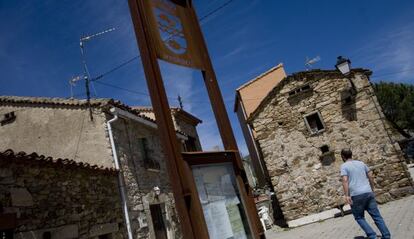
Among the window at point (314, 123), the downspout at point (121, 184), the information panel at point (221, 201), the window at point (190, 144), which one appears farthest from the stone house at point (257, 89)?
the information panel at point (221, 201)

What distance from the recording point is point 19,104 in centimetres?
1023

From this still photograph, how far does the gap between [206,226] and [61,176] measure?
15.7 ft

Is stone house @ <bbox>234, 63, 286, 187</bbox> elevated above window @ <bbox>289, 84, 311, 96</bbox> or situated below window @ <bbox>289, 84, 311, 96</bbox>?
Answer: above

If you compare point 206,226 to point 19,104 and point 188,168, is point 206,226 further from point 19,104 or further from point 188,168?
point 19,104

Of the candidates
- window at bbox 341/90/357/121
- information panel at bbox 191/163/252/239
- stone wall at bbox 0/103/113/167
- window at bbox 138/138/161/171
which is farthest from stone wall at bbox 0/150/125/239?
window at bbox 341/90/357/121

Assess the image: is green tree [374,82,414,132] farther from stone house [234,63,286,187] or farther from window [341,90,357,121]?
window [341,90,357,121]

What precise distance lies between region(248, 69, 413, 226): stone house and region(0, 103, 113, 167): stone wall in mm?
6843

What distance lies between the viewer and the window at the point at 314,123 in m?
12.9

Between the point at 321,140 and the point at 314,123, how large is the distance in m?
0.79

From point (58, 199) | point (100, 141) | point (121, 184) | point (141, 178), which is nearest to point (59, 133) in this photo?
point (100, 141)

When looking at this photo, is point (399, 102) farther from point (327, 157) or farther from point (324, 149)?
point (327, 157)

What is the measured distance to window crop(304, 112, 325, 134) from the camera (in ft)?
42.4

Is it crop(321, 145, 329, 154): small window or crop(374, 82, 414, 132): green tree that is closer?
crop(321, 145, 329, 154): small window

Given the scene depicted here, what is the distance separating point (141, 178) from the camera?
990 centimetres
